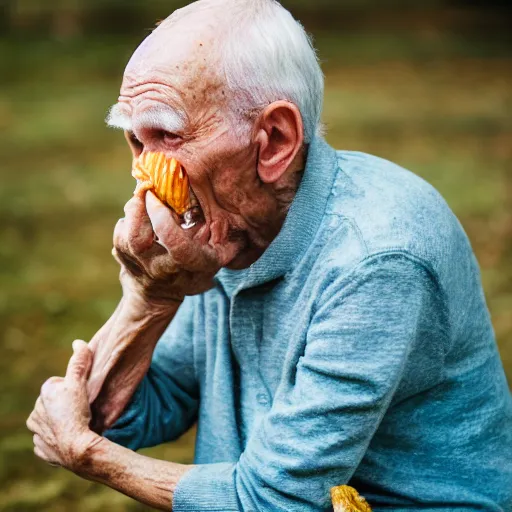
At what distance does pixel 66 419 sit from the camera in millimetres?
2562

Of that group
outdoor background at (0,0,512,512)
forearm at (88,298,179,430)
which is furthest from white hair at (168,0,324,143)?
outdoor background at (0,0,512,512)

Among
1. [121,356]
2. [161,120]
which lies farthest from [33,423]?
[161,120]

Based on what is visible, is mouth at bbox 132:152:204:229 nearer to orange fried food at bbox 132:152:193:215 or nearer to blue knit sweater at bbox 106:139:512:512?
orange fried food at bbox 132:152:193:215

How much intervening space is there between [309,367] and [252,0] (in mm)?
906

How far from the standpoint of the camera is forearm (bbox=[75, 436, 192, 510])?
97.0 inches

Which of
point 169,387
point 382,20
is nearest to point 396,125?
point 382,20

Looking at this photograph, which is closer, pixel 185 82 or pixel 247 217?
pixel 185 82

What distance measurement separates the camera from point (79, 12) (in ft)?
55.6

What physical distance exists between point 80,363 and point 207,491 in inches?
21.3

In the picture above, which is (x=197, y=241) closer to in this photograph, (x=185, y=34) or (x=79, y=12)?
(x=185, y=34)

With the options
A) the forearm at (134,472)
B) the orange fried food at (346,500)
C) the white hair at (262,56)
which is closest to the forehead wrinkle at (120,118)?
the white hair at (262,56)

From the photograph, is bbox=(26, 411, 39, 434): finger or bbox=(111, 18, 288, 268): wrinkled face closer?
bbox=(111, 18, 288, 268): wrinkled face

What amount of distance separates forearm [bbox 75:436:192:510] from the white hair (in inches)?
36.7

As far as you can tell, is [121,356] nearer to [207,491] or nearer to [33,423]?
[33,423]
